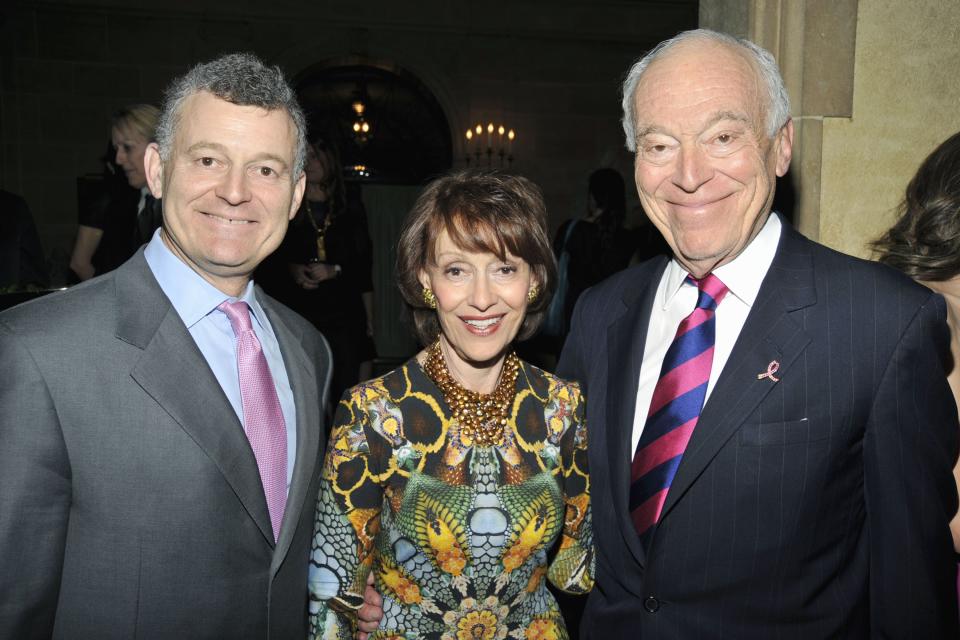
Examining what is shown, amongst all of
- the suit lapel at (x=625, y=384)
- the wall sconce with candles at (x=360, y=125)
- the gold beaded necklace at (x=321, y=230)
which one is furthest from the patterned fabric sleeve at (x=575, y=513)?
the wall sconce with candles at (x=360, y=125)

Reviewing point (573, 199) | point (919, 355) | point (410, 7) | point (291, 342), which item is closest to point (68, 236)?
point (410, 7)

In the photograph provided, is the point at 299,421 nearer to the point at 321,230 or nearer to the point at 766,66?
the point at 766,66

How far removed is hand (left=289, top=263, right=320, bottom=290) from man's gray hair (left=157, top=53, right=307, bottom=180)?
2.52 m

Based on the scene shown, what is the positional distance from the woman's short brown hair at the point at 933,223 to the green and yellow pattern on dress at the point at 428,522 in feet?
3.64

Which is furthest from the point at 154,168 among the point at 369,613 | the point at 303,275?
the point at 303,275

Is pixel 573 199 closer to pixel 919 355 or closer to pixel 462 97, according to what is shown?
pixel 462 97

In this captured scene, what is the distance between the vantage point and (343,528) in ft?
5.66

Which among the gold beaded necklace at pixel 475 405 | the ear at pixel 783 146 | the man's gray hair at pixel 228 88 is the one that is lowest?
the gold beaded necklace at pixel 475 405

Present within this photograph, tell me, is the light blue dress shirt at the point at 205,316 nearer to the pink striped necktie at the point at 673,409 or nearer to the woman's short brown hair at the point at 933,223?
the pink striped necktie at the point at 673,409

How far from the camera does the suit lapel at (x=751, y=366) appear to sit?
5.16 ft

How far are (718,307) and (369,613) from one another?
112 centimetres

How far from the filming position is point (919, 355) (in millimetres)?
1550

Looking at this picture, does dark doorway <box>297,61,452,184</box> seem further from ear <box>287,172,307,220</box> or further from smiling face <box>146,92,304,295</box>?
smiling face <box>146,92,304,295</box>

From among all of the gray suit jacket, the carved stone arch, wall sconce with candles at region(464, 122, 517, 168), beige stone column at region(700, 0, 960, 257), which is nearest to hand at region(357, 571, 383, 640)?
the gray suit jacket
